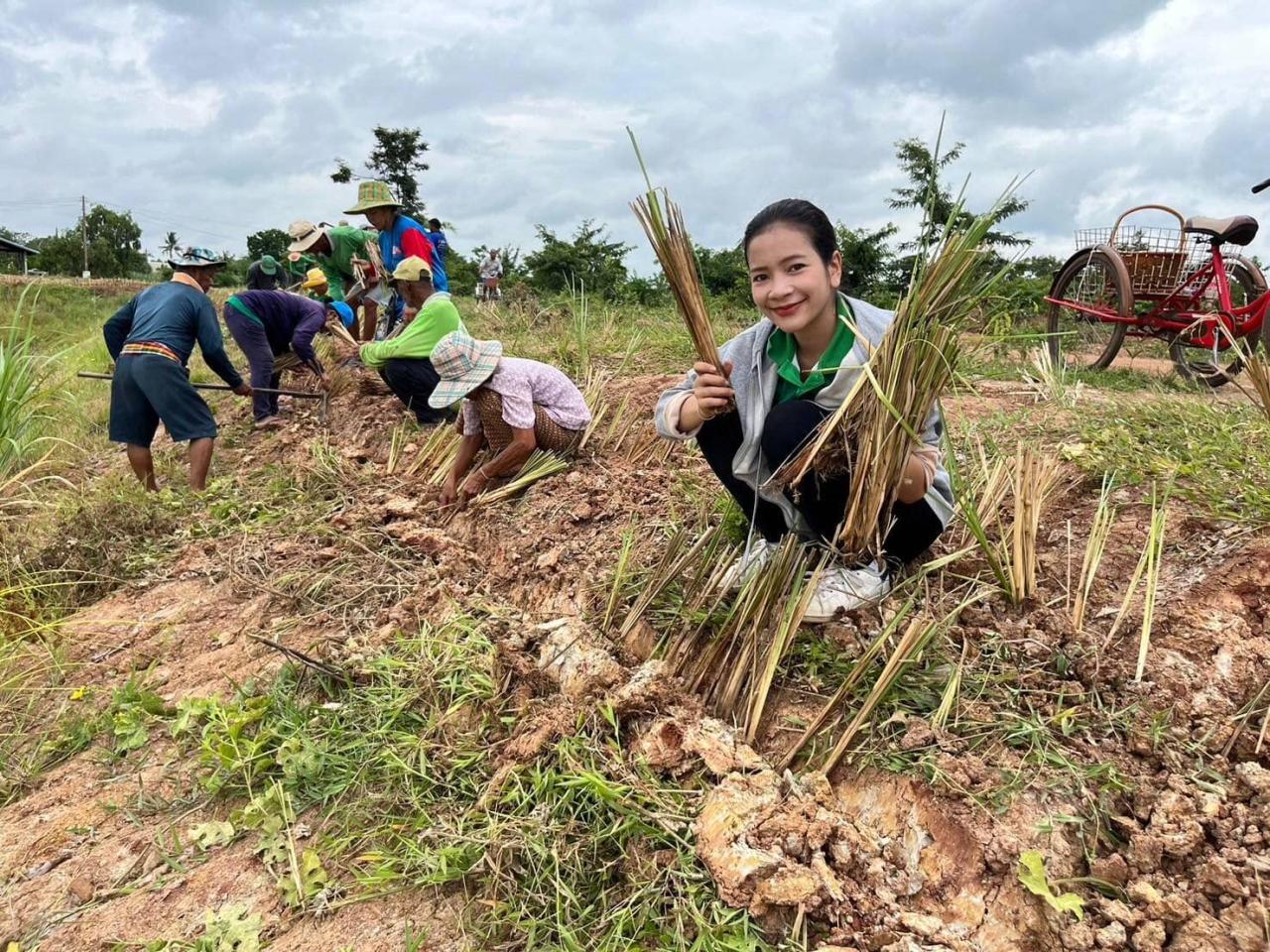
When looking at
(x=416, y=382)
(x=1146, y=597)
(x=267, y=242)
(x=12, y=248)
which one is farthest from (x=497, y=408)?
(x=267, y=242)

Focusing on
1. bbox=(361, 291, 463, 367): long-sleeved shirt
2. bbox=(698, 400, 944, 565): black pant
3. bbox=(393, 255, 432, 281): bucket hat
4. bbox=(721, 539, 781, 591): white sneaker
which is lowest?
bbox=(721, 539, 781, 591): white sneaker

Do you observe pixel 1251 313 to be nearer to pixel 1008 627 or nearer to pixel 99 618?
pixel 1008 627

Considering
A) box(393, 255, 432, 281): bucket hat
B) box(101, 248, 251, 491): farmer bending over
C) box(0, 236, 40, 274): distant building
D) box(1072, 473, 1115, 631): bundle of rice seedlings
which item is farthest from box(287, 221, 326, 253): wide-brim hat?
box(0, 236, 40, 274): distant building

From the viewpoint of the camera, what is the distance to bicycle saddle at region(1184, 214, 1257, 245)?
166 inches

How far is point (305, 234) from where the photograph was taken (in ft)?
19.2

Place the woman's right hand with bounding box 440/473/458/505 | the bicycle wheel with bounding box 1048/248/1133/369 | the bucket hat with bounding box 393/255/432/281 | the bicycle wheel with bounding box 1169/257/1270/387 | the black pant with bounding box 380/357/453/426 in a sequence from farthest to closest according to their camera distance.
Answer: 1. the bicycle wheel with bounding box 1048/248/1133/369
2. the bicycle wheel with bounding box 1169/257/1270/387
3. the black pant with bounding box 380/357/453/426
4. the bucket hat with bounding box 393/255/432/281
5. the woman's right hand with bounding box 440/473/458/505

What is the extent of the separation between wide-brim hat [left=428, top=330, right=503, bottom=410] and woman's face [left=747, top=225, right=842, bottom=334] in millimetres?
1673

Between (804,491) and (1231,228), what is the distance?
4.19 meters

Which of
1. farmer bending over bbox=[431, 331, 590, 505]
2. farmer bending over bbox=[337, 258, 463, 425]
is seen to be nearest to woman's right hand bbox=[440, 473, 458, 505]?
farmer bending over bbox=[431, 331, 590, 505]

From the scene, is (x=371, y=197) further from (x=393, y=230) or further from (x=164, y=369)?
(x=164, y=369)

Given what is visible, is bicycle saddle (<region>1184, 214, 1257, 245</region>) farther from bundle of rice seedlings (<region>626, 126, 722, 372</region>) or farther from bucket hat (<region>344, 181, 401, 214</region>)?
bucket hat (<region>344, 181, 401, 214</region>)

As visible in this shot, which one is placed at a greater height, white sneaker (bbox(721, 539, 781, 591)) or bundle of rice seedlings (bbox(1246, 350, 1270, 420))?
bundle of rice seedlings (bbox(1246, 350, 1270, 420))

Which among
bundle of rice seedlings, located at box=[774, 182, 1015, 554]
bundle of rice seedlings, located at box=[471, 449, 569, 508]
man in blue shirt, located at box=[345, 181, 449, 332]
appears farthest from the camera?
man in blue shirt, located at box=[345, 181, 449, 332]

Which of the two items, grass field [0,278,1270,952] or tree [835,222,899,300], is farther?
tree [835,222,899,300]
